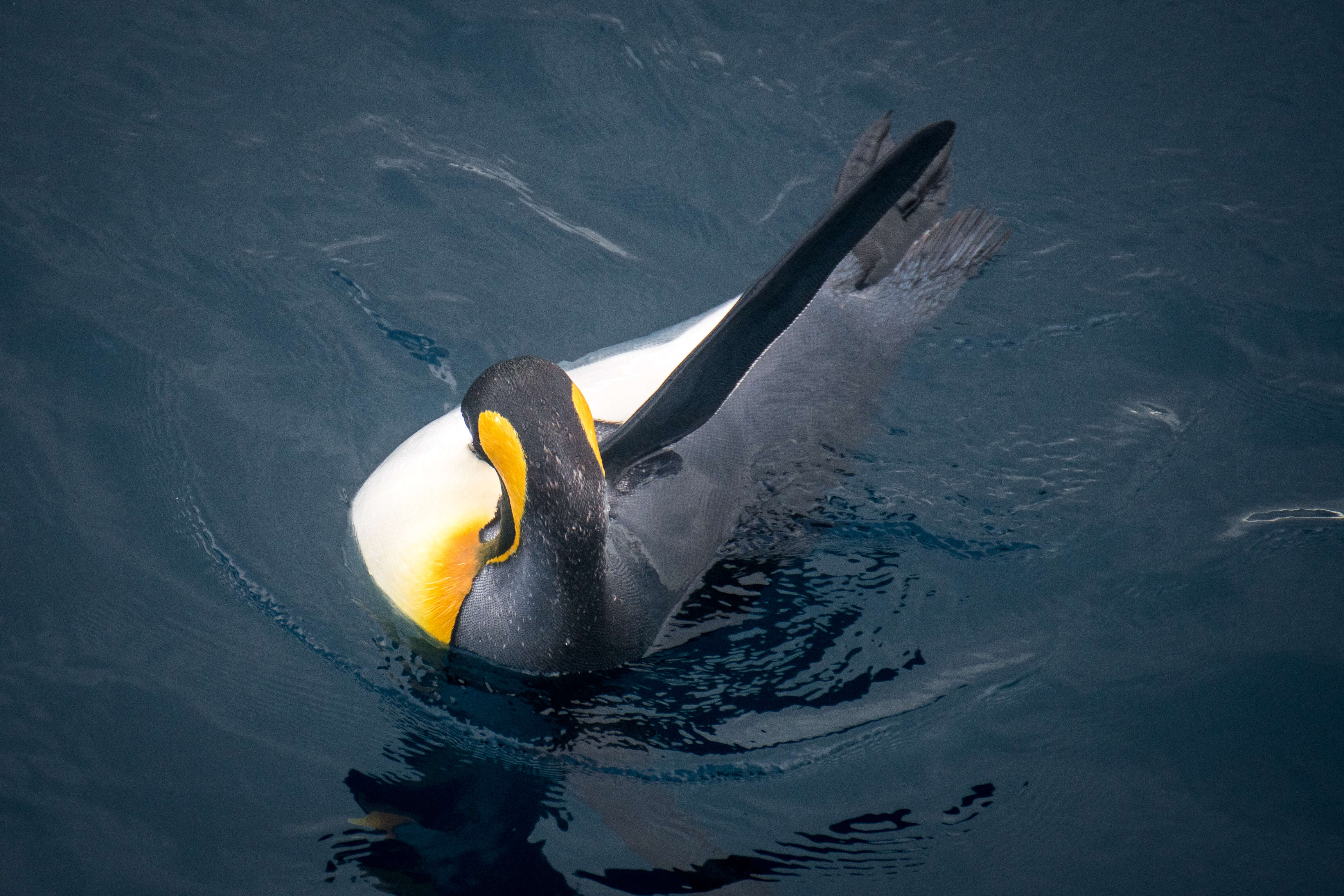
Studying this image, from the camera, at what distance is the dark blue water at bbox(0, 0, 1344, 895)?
2844 millimetres

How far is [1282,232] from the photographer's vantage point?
447 centimetres

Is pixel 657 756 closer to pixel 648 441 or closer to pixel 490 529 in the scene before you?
pixel 490 529

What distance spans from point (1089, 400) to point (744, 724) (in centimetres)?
209

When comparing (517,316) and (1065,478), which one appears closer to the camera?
(1065,478)

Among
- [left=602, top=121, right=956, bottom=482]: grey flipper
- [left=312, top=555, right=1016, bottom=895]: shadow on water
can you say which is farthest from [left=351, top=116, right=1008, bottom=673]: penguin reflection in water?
[left=312, top=555, right=1016, bottom=895]: shadow on water

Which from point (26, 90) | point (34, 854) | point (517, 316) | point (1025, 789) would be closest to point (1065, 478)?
point (1025, 789)

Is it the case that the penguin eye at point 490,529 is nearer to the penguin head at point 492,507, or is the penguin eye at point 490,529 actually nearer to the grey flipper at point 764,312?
the penguin head at point 492,507

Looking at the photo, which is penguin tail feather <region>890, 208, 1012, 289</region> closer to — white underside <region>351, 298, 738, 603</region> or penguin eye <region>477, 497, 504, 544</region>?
white underside <region>351, 298, 738, 603</region>

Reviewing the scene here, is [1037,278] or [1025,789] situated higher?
[1037,278]

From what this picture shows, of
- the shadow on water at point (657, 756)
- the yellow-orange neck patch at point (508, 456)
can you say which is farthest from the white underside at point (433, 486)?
the yellow-orange neck patch at point (508, 456)

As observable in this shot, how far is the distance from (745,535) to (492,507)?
0.86 meters

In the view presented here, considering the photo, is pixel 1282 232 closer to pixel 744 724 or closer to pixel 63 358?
pixel 744 724

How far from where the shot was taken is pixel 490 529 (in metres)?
3.04

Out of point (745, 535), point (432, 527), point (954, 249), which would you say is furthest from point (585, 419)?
point (954, 249)
